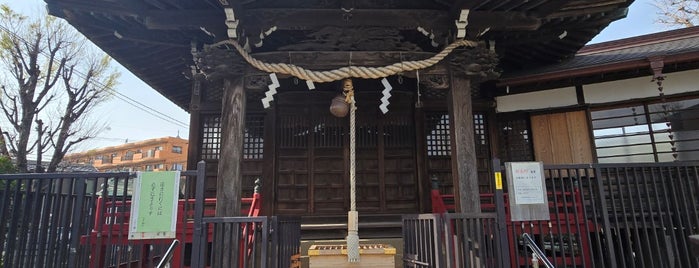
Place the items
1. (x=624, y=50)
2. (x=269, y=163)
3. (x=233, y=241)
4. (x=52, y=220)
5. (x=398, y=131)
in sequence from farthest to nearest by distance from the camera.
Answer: (x=624, y=50)
(x=398, y=131)
(x=269, y=163)
(x=233, y=241)
(x=52, y=220)

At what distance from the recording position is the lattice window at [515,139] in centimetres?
722

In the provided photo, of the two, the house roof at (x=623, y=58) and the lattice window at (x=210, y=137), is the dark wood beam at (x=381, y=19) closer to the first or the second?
the house roof at (x=623, y=58)

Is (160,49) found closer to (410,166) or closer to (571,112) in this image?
(410,166)

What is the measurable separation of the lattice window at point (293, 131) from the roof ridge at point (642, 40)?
6.21m

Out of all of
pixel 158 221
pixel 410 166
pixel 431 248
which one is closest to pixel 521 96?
pixel 410 166

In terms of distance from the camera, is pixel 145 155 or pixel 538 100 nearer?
pixel 538 100

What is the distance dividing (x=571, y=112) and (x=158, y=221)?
695 cm

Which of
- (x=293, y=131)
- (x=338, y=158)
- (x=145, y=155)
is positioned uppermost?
(x=145, y=155)

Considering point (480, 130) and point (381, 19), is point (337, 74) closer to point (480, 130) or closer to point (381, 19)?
point (381, 19)

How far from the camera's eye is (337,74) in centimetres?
496

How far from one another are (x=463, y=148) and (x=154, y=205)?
3575 millimetres

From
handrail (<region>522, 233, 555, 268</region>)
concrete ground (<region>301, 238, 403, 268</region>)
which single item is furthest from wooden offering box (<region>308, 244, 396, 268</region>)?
handrail (<region>522, 233, 555, 268</region>)

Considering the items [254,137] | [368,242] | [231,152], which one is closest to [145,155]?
[254,137]

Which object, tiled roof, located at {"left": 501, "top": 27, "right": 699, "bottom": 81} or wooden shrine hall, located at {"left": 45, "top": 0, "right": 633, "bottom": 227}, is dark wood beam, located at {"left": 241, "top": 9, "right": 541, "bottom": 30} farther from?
tiled roof, located at {"left": 501, "top": 27, "right": 699, "bottom": 81}
